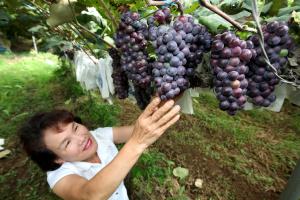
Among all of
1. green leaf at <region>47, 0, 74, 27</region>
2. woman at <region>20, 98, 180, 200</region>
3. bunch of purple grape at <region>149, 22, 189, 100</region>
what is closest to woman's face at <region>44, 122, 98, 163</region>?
woman at <region>20, 98, 180, 200</region>

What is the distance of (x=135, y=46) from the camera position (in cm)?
115

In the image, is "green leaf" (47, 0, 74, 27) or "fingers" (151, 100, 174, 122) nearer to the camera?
"fingers" (151, 100, 174, 122)

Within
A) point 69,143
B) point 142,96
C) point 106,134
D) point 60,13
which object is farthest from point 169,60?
point 106,134

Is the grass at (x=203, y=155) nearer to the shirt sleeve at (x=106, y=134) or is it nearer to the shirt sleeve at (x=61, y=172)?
the shirt sleeve at (x=106, y=134)

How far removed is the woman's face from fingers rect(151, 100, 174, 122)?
821mm

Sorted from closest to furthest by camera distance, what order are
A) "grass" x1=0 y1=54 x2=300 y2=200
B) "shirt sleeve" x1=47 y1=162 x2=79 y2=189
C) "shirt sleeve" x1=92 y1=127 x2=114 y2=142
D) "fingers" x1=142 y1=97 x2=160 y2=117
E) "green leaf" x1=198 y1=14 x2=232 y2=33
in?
"green leaf" x1=198 y1=14 x2=232 y2=33, "fingers" x1=142 y1=97 x2=160 y2=117, "shirt sleeve" x1=47 y1=162 x2=79 y2=189, "shirt sleeve" x1=92 y1=127 x2=114 y2=142, "grass" x1=0 y1=54 x2=300 y2=200

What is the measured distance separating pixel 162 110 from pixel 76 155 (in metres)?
0.92

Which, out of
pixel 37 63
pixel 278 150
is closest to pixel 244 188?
pixel 278 150

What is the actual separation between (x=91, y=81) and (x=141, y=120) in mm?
1619

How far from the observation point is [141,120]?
49.4 inches

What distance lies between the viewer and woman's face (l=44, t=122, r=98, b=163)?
1.85 meters

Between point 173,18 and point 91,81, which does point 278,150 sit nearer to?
point 91,81

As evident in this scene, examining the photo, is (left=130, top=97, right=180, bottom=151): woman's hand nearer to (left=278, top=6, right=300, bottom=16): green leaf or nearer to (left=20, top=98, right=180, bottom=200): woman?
(left=20, top=98, right=180, bottom=200): woman

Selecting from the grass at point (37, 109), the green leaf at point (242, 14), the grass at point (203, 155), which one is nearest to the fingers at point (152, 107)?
the green leaf at point (242, 14)
